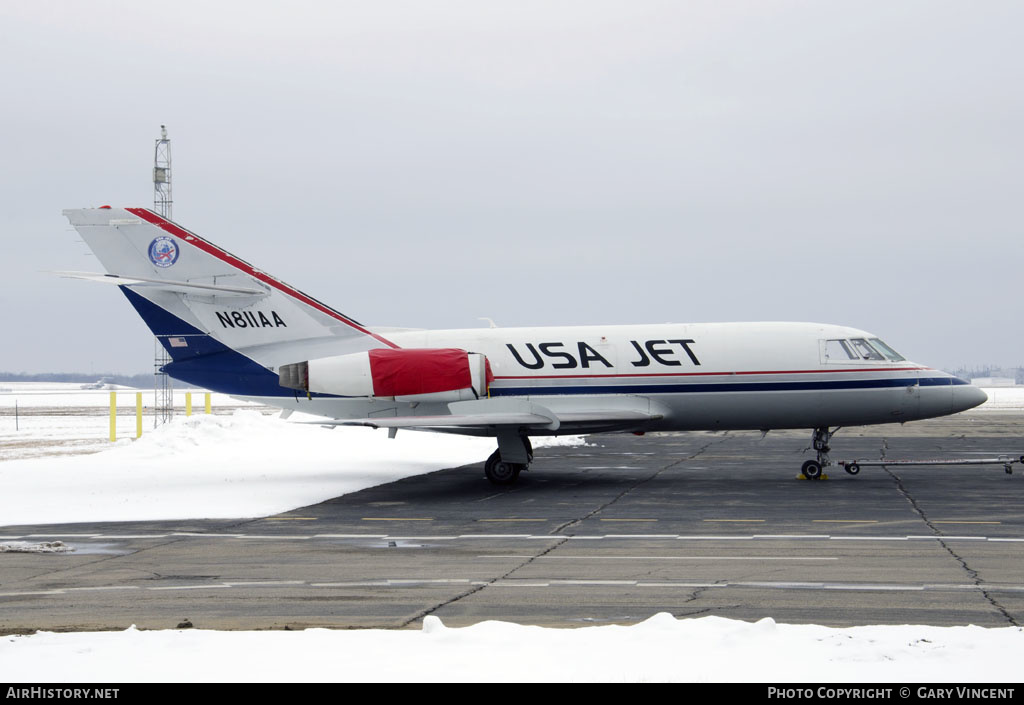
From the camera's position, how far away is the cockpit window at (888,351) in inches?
919

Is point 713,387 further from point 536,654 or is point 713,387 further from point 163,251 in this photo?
point 536,654

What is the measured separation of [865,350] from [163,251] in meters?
17.0

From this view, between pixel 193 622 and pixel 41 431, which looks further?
pixel 41 431

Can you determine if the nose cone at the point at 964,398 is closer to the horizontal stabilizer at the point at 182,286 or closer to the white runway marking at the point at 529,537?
the white runway marking at the point at 529,537

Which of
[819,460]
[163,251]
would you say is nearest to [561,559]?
[819,460]

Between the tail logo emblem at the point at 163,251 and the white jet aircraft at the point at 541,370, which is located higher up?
the tail logo emblem at the point at 163,251

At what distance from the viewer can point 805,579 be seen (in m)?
11.2

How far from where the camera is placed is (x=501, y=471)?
75.7 ft

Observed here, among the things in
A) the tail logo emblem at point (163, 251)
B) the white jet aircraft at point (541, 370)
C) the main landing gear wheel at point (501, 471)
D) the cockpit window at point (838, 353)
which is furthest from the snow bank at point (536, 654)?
the tail logo emblem at point (163, 251)

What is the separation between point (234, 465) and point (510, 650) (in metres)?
21.2

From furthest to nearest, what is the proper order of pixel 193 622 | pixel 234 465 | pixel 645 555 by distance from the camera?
1. pixel 234 465
2. pixel 645 555
3. pixel 193 622
